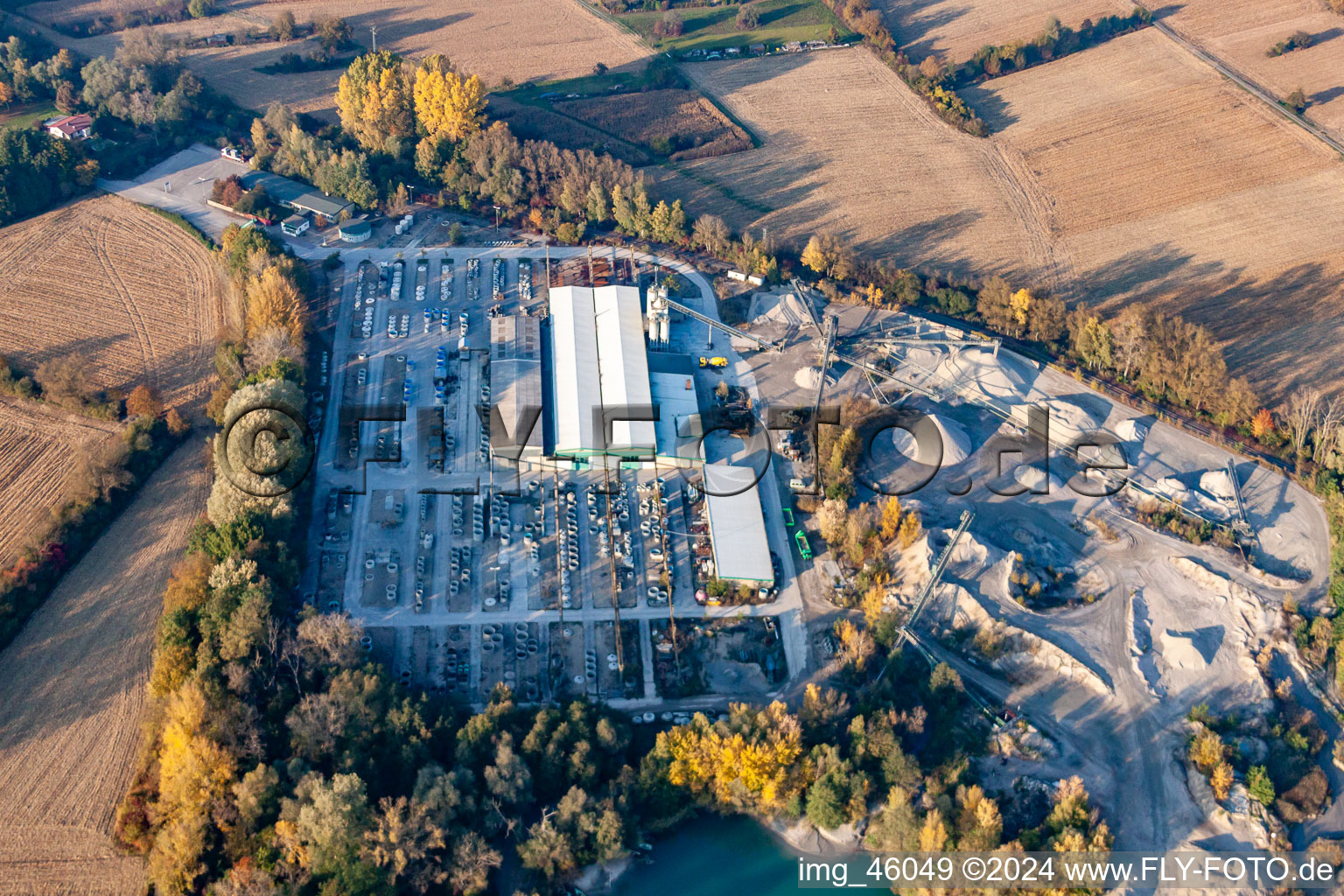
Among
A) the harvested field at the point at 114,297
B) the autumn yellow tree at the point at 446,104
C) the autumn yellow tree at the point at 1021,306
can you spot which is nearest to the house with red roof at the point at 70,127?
the harvested field at the point at 114,297

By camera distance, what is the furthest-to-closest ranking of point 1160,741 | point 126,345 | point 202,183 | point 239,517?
point 202,183, point 126,345, point 239,517, point 1160,741

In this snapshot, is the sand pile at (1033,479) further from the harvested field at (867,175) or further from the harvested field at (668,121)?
the harvested field at (668,121)

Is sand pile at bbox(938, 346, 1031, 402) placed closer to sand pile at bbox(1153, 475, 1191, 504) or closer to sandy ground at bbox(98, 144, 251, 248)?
sand pile at bbox(1153, 475, 1191, 504)

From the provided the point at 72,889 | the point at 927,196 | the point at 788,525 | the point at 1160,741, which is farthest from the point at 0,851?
the point at 927,196

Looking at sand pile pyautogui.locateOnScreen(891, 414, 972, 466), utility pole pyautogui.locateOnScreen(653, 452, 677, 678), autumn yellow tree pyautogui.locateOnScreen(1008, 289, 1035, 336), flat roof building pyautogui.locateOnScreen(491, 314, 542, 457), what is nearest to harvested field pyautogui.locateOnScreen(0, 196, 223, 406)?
flat roof building pyautogui.locateOnScreen(491, 314, 542, 457)

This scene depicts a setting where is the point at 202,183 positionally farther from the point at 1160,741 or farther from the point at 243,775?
the point at 1160,741
